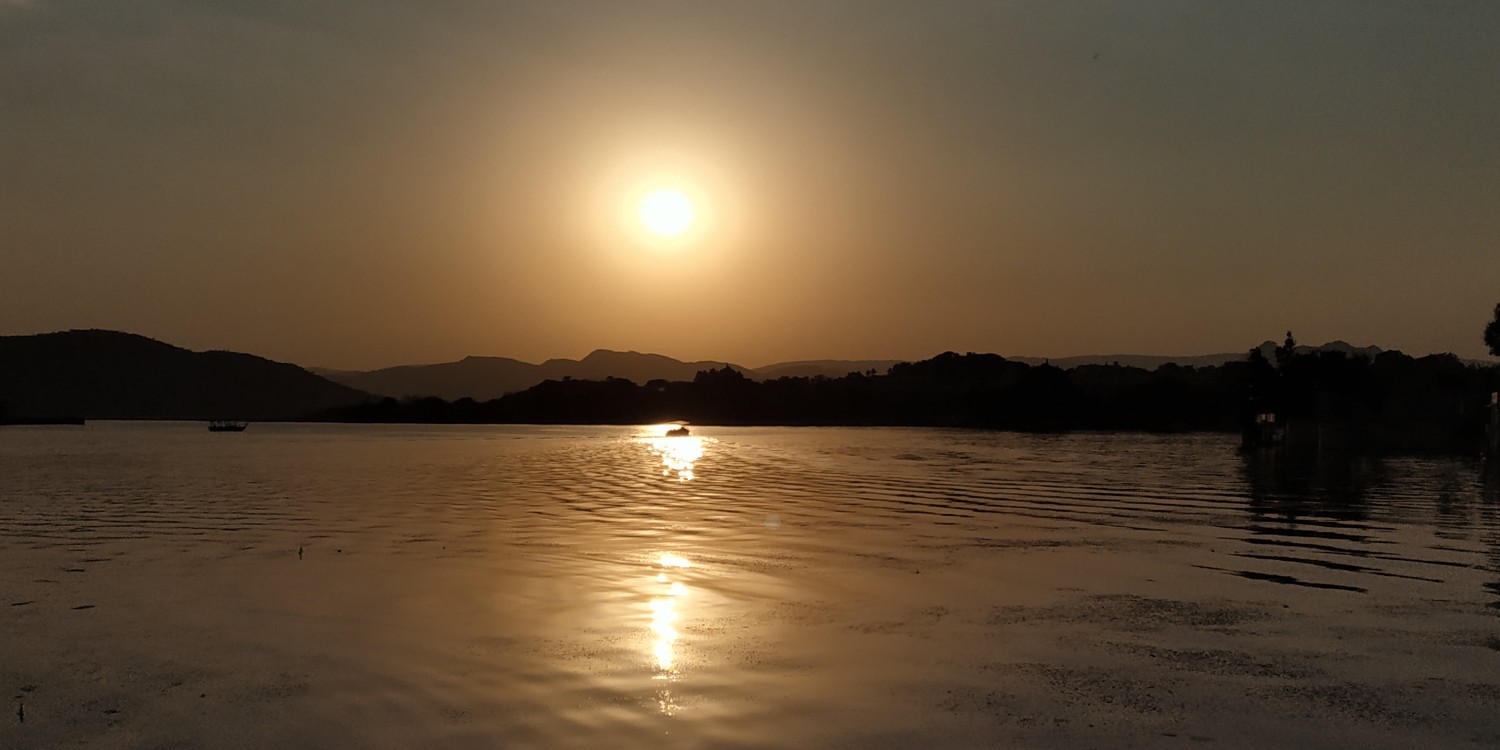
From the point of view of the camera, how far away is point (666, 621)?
17.9 m

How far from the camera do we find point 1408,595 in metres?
20.8

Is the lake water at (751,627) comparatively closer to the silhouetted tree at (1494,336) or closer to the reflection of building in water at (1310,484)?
the reflection of building in water at (1310,484)

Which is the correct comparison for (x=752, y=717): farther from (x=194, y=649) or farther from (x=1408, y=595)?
(x=1408, y=595)

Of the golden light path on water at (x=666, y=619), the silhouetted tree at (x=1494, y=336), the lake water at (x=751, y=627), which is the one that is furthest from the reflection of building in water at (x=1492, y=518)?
the silhouetted tree at (x=1494, y=336)

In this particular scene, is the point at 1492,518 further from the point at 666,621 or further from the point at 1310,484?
the point at 666,621

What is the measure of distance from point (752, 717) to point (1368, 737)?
6625 millimetres

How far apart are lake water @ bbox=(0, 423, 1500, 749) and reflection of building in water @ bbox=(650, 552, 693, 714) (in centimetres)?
8

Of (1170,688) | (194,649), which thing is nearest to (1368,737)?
(1170,688)

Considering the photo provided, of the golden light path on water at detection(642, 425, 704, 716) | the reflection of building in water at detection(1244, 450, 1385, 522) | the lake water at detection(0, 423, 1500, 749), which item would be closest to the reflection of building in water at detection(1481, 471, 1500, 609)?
the lake water at detection(0, 423, 1500, 749)

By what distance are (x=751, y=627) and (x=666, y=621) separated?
1.45m

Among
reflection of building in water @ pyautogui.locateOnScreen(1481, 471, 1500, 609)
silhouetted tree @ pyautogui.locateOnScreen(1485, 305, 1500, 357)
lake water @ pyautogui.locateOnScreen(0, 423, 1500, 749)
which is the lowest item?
lake water @ pyautogui.locateOnScreen(0, 423, 1500, 749)

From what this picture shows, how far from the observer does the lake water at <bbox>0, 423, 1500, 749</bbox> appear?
12258 millimetres

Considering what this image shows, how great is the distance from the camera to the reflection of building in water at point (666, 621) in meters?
13.5

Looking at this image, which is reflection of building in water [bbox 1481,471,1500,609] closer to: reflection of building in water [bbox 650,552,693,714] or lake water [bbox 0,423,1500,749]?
lake water [bbox 0,423,1500,749]
